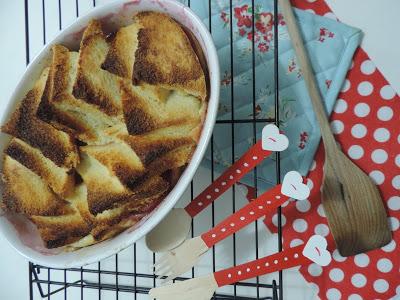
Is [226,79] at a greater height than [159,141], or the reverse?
[226,79]

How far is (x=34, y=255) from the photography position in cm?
70

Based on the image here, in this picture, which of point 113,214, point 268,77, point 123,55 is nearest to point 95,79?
point 123,55

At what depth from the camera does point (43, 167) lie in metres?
0.69

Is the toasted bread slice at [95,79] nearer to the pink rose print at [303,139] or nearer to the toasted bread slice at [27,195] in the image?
the toasted bread slice at [27,195]

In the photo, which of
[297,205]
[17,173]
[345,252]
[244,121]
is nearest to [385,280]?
[345,252]

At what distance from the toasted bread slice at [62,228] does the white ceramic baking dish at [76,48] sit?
18mm

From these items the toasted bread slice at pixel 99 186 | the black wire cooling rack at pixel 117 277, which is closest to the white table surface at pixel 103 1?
the black wire cooling rack at pixel 117 277

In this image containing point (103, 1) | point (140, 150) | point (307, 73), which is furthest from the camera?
point (103, 1)

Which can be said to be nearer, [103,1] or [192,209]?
[192,209]

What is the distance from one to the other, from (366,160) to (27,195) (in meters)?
0.51

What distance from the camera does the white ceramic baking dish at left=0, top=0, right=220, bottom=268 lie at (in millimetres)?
611

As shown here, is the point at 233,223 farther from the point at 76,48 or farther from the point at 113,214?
the point at 76,48

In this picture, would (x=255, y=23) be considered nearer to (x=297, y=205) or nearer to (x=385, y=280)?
(x=297, y=205)

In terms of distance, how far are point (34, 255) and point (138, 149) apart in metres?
0.23
